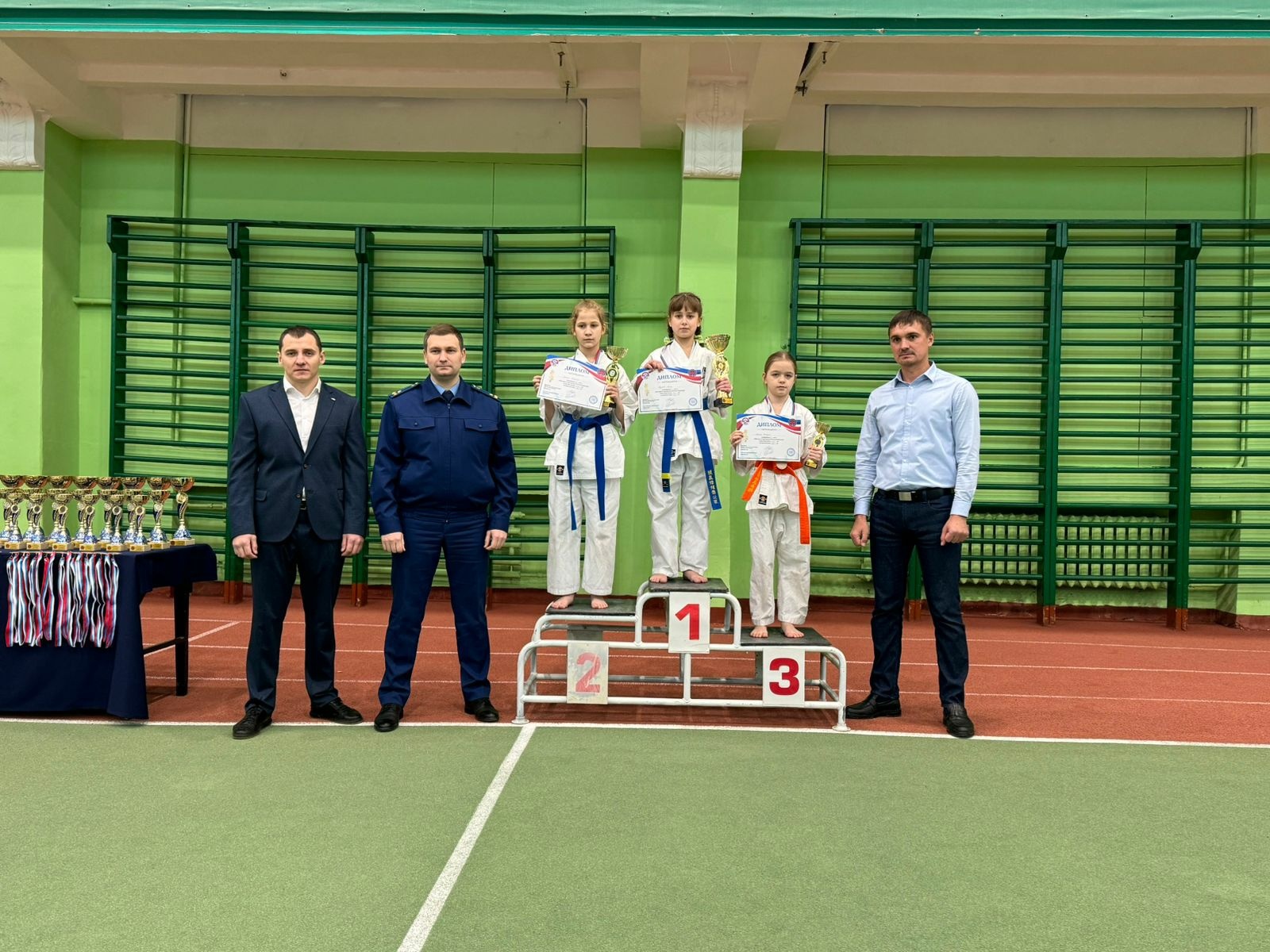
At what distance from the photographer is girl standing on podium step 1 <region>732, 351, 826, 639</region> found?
14.4ft

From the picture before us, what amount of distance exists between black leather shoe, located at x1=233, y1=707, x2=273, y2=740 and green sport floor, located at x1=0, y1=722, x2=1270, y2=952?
6 centimetres

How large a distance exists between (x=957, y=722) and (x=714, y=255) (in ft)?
12.4

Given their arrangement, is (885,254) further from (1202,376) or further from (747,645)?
(747,645)

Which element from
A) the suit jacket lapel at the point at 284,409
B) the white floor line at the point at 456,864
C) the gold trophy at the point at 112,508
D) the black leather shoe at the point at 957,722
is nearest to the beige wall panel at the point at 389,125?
the suit jacket lapel at the point at 284,409

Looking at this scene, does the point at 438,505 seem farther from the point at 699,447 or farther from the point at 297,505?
the point at 699,447

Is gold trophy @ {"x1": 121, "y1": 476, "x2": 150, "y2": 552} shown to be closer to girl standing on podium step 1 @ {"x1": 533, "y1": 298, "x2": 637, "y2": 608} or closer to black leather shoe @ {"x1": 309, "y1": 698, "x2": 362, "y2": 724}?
black leather shoe @ {"x1": 309, "y1": 698, "x2": 362, "y2": 724}

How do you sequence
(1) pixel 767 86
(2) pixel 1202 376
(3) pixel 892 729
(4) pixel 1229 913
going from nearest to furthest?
(4) pixel 1229 913
(3) pixel 892 729
(1) pixel 767 86
(2) pixel 1202 376

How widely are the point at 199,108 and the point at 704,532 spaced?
5.48 m

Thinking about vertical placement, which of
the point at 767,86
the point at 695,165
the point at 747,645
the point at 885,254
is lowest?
the point at 747,645

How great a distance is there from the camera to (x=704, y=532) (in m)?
4.49

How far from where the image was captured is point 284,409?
3.62 metres

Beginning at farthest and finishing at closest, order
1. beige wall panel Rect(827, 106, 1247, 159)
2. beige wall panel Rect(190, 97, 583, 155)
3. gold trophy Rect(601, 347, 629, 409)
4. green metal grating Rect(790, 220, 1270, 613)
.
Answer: beige wall panel Rect(190, 97, 583, 155) < beige wall panel Rect(827, 106, 1247, 159) < green metal grating Rect(790, 220, 1270, 613) < gold trophy Rect(601, 347, 629, 409)

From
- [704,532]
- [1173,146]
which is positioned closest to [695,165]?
[704,532]

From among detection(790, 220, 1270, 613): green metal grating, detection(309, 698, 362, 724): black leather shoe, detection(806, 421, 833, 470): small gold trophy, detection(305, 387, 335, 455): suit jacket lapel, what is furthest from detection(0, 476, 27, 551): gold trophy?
detection(790, 220, 1270, 613): green metal grating
